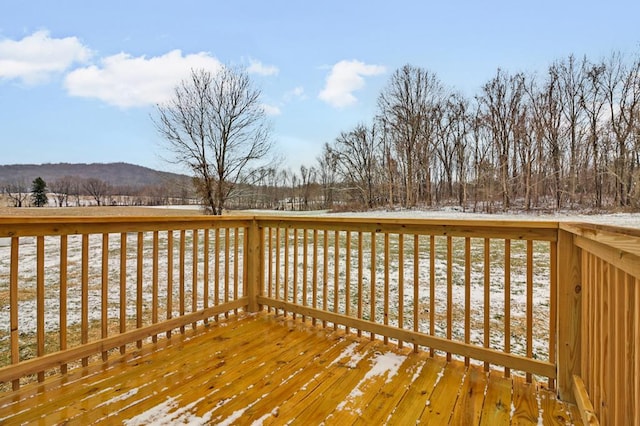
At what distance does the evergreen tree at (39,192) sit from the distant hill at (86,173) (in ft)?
0.59

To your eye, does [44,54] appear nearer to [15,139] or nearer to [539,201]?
[15,139]

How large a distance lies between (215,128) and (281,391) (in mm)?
12955

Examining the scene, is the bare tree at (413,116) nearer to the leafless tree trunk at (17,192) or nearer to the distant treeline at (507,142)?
the distant treeline at (507,142)

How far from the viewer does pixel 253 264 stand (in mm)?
3023

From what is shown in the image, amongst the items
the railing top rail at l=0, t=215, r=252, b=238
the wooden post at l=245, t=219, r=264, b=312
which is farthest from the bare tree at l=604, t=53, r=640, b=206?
the railing top rail at l=0, t=215, r=252, b=238

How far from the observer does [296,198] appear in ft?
106

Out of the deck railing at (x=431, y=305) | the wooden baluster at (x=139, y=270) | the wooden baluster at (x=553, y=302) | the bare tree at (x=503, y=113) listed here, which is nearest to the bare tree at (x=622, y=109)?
the bare tree at (x=503, y=113)

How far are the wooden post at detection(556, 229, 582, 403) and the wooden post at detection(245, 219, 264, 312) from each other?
231 centimetres

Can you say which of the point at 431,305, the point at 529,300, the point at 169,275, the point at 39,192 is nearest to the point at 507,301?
the point at 529,300

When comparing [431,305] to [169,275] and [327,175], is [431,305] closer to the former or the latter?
[169,275]

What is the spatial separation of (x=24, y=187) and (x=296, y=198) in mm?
23687

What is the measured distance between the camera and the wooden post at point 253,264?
3.02m

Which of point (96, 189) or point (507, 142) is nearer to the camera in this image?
point (96, 189)

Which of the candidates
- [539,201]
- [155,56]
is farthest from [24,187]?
[539,201]
